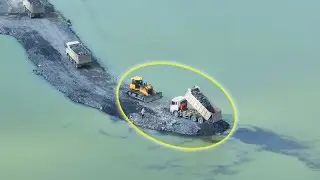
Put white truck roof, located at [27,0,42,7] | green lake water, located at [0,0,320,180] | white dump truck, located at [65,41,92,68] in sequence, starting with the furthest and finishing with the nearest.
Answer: white truck roof, located at [27,0,42,7]
white dump truck, located at [65,41,92,68]
green lake water, located at [0,0,320,180]

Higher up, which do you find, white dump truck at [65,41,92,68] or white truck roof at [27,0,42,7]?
white truck roof at [27,0,42,7]

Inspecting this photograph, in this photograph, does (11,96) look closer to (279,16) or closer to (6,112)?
(6,112)

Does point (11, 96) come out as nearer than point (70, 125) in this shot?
No

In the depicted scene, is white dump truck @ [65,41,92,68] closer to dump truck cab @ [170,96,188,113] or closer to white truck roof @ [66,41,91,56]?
white truck roof @ [66,41,91,56]

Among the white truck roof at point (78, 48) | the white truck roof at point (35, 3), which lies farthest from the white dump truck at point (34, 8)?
the white truck roof at point (78, 48)

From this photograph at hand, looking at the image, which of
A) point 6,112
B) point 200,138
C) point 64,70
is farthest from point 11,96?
point 200,138

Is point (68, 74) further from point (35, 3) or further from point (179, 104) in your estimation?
point (35, 3)

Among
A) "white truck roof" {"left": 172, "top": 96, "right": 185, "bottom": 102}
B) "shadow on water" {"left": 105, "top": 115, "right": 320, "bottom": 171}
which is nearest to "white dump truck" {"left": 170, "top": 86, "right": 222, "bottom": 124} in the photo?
"white truck roof" {"left": 172, "top": 96, "right": 185, "bottom": 102}
